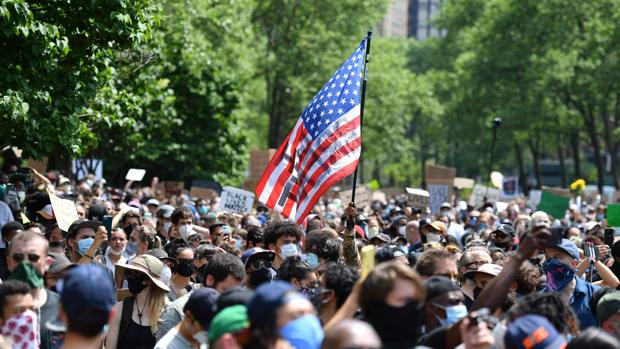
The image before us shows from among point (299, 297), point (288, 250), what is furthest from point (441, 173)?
point (299, 297)

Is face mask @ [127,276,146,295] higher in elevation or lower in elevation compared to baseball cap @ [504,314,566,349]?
lower

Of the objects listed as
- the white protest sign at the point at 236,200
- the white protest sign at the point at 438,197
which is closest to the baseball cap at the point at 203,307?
the white protest sign at the point at 236,200

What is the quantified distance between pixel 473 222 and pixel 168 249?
33.6ft

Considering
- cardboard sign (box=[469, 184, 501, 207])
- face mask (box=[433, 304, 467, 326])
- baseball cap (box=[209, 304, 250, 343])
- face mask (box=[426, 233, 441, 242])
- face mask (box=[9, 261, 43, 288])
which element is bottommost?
cardboard sign (box=[469, 184, 501, 207])

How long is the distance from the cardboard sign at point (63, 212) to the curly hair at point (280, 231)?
7.52ft

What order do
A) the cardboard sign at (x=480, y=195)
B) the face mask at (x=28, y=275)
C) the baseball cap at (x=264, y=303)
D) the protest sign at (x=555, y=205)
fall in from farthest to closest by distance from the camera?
the cardboard sign at (x=480, y=195) → the protest sign at (x=555, y=205) → the face mask at (x=28, y=275) → the baseball cap at (x=264, y=303)

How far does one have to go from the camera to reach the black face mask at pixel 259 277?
8141 mm

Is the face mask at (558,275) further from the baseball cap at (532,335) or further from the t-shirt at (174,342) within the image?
the t-shirt at (174,342)

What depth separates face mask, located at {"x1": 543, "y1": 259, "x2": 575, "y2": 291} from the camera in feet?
26.6

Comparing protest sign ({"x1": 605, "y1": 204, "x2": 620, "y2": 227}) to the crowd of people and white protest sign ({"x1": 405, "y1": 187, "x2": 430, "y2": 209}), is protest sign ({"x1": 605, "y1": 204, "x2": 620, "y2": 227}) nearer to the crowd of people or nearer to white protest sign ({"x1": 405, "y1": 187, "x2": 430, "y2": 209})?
white protest sign ({"x1": 405, "y1": 187, "x2": 430, "y2": 209})

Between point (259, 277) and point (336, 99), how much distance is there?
11.9ft

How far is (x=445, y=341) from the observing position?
5715mm

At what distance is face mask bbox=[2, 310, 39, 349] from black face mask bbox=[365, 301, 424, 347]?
1826 millimetres

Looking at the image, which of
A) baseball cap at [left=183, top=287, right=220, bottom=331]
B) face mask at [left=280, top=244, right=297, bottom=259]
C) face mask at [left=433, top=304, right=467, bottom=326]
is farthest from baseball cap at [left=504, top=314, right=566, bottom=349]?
face mask at [left=280, top=244, right=297, bottom=259]
